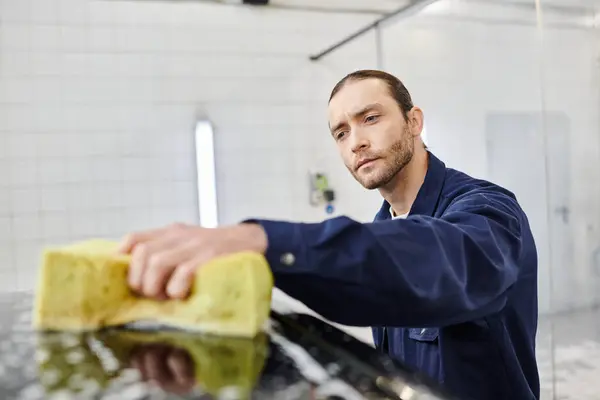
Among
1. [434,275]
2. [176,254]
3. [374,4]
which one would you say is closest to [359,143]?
[434,275]

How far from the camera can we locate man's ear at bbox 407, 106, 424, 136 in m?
1.03

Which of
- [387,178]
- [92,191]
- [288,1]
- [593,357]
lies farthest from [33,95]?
[593,357]

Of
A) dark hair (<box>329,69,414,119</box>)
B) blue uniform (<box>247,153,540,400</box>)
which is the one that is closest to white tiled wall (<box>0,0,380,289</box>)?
dark hair (<box>329,69,414,119</box>)

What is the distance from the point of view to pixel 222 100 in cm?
221

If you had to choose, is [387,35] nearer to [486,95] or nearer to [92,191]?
[486,95]

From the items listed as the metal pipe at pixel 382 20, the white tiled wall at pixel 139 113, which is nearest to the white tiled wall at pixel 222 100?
the white tiled wall at pixel 139 113

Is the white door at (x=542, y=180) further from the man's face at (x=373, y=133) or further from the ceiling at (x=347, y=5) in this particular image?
the man's face at (x=373, y=133)

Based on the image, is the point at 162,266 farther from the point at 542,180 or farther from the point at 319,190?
the point at 542,180

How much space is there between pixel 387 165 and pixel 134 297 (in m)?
0.61

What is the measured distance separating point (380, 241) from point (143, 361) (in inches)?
8.5

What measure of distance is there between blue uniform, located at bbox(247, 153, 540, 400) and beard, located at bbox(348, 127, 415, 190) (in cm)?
25

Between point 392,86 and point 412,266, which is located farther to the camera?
point 392,86

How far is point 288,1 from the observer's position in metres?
2.30

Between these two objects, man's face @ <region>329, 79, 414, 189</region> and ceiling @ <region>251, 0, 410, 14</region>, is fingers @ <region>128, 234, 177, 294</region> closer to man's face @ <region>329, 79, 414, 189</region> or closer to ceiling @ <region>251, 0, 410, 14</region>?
man's face @ <region>329, 79, 414, 189</region>
